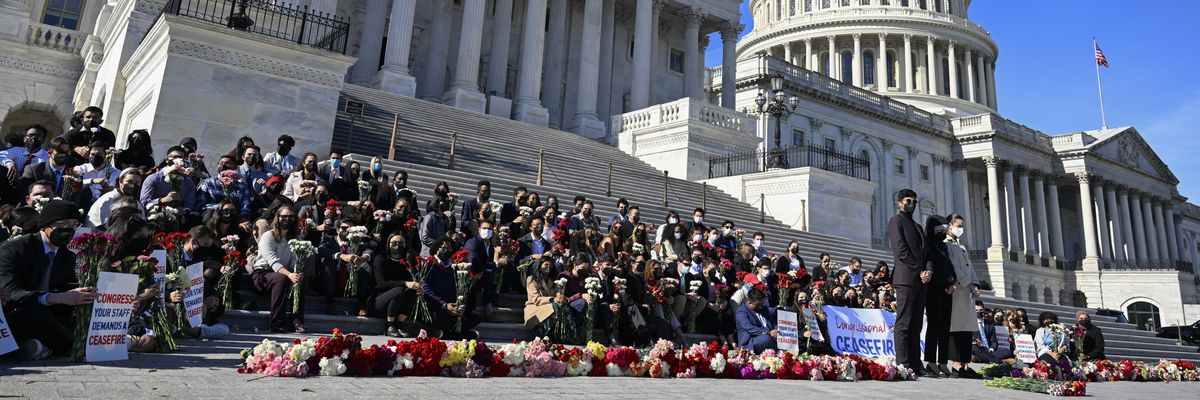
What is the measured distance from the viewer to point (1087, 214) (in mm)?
59594

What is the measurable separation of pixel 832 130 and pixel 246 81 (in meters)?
40.9

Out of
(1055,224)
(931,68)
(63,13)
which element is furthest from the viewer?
(931,68)

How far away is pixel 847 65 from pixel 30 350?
71.2m

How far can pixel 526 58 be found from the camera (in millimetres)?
31344

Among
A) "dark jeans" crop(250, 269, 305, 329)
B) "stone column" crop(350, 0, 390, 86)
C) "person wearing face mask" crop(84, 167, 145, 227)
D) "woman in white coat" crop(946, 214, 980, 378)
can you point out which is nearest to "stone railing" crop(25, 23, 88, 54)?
"stone column" crop(350, 0, 390, 86)

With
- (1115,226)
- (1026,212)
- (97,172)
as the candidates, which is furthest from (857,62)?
(97,172)

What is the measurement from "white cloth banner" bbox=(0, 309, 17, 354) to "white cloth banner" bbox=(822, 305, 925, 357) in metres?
10.3

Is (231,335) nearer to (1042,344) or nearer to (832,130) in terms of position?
(1042,344)

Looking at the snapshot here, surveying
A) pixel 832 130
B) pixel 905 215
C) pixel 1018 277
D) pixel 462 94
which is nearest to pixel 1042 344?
pixel 905 215

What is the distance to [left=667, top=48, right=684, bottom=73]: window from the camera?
40.6m

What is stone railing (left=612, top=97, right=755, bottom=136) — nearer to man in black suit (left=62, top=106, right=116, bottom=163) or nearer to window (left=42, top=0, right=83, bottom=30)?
window (left=42, top=0, right=83, bottom=30)

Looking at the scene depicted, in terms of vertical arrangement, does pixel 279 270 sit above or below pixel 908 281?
below

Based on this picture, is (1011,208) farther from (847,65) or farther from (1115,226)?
(847,65)

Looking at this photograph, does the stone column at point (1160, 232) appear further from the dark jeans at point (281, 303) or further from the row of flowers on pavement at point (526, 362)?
the dark jeans at point (281, 303)
